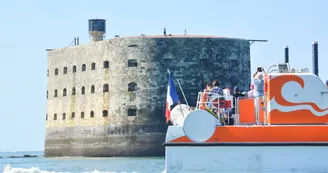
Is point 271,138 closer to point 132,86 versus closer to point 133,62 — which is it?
point 133,62

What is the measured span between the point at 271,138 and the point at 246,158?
66cm

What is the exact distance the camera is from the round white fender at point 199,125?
21906mm

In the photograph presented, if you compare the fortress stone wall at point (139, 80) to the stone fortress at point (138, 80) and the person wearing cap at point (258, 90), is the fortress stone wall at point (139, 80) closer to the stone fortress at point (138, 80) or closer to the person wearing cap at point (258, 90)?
the stone fortress at point (138, 80)

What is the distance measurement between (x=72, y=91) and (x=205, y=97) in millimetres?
45673

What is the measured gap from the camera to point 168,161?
22.1 meters

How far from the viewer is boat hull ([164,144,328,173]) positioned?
21.7m

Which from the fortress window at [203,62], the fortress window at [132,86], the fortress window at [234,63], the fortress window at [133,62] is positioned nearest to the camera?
the fortress window at [133,62]

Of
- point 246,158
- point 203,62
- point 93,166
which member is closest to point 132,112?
point 203,62

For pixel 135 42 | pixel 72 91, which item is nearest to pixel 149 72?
pixel 135 42

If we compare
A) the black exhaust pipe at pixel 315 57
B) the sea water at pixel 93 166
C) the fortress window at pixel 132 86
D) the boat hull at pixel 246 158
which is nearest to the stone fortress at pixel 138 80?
the fortress window at pixel 132 86

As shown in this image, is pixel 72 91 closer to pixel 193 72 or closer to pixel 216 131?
pixel 193 72

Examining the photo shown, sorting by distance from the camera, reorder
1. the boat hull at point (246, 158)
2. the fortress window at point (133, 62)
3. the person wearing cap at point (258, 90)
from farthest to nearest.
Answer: the fortress window at point (133, 62) → the person wearing cap at point (258, 90) → the boat hull at point (246, 158)

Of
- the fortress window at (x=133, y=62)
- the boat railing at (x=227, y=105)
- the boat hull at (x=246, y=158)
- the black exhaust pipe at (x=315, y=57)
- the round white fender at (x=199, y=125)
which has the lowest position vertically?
the boat hull at (x=246, y=158)

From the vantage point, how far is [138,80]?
6350 centimetres
